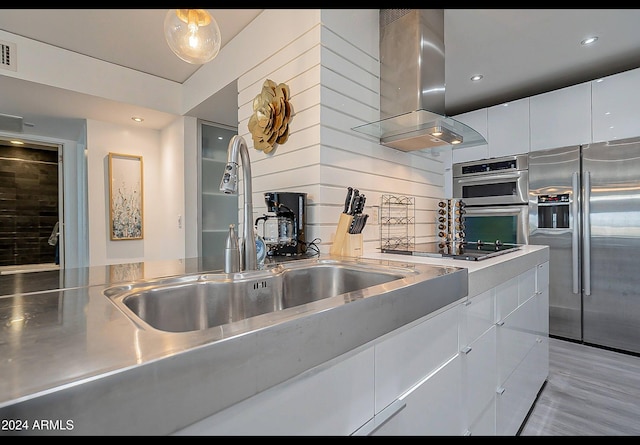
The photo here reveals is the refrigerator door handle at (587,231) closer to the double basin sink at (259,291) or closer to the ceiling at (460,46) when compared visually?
the ceiling at (460,46)

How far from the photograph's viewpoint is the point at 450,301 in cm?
93

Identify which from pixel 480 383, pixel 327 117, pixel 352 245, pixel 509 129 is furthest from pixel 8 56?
pixel 509 129

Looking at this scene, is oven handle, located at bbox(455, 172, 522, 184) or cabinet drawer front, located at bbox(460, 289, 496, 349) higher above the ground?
oven handle, located at bbox(455, 172, 522, 184)

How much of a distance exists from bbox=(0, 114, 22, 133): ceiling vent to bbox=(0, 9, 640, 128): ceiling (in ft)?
0.52

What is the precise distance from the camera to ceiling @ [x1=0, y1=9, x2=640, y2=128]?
1.97 meters

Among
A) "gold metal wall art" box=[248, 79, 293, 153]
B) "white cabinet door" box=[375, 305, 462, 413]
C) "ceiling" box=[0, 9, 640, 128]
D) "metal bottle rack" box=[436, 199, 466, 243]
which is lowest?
"white cabinet door" box=[375, 305, 462, 413]

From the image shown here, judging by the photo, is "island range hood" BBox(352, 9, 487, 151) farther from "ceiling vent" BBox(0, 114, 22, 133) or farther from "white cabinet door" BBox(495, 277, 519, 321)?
"ceiling vent" BBox(0, 114, 22, 133)

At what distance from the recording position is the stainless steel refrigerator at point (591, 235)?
2.42 metres

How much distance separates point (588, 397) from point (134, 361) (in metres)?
2.53

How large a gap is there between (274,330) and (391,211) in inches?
63.9

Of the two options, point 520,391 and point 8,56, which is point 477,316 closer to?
point 520,391

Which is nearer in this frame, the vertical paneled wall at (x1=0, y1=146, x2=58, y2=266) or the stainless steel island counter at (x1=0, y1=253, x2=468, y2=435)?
the stainless steel island counter at (x1=0, y1=253, x2=468, y2=435)

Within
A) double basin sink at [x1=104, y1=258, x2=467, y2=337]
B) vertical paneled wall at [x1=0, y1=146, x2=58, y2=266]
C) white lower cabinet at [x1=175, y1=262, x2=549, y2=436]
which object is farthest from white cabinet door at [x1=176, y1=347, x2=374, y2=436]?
vertical paneled wall at [x1=0, y1=146, x2=58, y2=266]

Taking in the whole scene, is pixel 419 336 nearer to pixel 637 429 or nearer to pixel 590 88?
pixel 637 429
